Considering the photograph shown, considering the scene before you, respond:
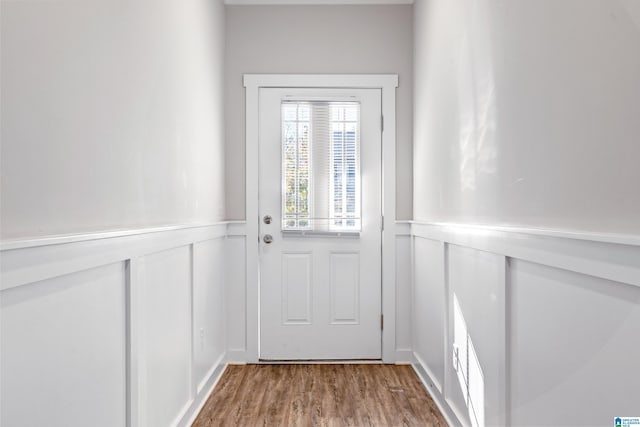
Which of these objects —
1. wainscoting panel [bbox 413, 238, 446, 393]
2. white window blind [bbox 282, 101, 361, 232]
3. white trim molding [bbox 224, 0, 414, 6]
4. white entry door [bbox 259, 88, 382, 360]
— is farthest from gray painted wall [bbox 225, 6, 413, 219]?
wainscoting panel [bbox 413, 238, 446, 393]

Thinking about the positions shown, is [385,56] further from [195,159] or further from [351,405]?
[351,405]

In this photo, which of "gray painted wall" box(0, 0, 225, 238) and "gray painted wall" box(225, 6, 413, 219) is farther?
"gray painted wall" box(225, 6, 413, 219)

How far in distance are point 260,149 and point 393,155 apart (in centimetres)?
94

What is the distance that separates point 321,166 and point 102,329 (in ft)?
6.76

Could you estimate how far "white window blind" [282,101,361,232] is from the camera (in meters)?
3.19

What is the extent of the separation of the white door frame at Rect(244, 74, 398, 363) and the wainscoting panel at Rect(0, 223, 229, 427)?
2.54 ft

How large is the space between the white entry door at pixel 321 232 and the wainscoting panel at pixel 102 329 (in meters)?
0.86

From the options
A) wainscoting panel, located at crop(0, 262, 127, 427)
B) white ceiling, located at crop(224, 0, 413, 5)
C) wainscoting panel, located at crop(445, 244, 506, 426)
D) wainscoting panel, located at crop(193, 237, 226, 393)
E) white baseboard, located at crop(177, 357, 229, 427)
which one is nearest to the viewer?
wainscoting panel, located at crop(0, 262, 127, 427)

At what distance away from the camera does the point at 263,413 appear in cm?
238

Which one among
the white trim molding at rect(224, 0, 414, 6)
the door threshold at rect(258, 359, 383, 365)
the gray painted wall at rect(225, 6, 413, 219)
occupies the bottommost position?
the door threshold at rect(258, 359, 383, 365)

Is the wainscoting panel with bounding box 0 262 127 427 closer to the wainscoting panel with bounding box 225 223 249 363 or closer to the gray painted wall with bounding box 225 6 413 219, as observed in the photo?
the wainscoting panel with bounding box 225 223 249 363

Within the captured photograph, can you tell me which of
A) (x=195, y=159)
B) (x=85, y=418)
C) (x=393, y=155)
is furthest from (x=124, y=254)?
(x=393, y=155)

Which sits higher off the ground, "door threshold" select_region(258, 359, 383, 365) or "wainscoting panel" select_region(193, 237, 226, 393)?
"wainscoting panel" select_region(193, 237, 226, 393)

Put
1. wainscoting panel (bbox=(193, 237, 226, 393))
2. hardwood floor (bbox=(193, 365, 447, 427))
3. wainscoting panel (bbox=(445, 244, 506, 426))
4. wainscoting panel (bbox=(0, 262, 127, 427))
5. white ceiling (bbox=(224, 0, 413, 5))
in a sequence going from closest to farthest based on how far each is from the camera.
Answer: wainscoting panel (bbox=(0, 262, 127, 427)) < wainscoting panel (bbox=(445, 244, 506, 426)) < hardwood floor (bbox=(193, 365, 447, 427)) < wainscoting panel (bbox=(193, 237, 226, 393)) < white ceiling (bbox=(224, 0, 413, 5))
